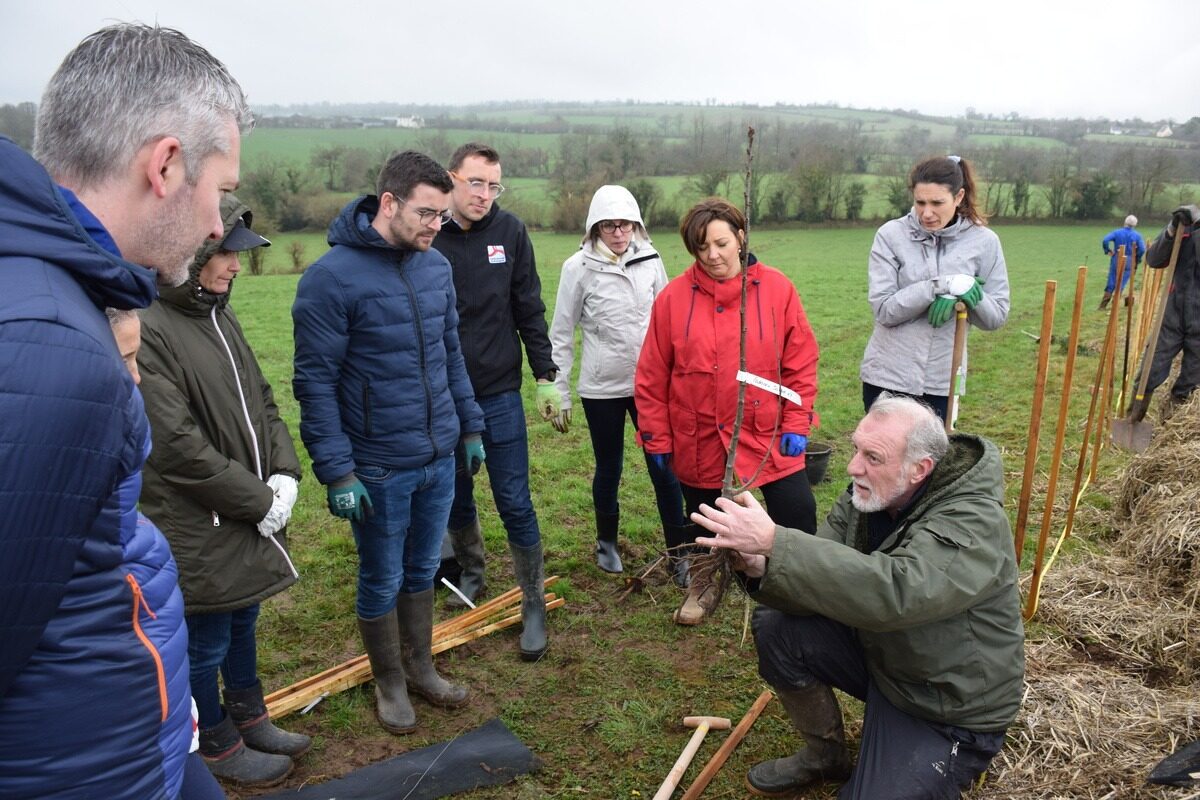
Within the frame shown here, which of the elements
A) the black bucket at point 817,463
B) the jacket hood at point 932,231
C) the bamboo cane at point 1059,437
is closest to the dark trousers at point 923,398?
the bamboo cane at point 1059,437

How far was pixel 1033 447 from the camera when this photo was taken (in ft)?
12.4

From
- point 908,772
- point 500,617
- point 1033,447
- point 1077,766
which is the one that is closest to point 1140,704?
point 1077,766

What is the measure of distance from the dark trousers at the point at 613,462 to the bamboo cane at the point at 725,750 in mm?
1363

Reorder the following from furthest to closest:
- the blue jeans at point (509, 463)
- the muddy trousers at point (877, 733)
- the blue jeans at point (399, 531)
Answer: the blue jeans at point (509, 463) < the blue jeans at point (399, 531) < the muddy trousers at point (877, 733)

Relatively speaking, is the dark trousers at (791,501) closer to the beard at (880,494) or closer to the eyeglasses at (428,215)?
the beard at (880,494)

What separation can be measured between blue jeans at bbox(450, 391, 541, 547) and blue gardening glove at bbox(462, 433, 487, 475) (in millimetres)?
191

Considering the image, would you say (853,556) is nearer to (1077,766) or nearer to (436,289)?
(1077,766)

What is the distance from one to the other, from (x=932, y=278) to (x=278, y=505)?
149 inches

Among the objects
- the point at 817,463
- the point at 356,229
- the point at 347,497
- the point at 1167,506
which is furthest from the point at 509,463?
the point at 1167,506

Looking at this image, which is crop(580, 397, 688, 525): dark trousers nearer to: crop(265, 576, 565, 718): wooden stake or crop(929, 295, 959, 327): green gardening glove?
crop(265, 576, 565, 718): wooden stake

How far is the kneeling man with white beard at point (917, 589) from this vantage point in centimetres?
Result: 262

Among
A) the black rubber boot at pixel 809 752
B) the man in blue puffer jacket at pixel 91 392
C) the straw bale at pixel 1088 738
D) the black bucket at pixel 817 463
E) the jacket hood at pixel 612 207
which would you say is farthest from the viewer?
the black bucket at pixel 817 463

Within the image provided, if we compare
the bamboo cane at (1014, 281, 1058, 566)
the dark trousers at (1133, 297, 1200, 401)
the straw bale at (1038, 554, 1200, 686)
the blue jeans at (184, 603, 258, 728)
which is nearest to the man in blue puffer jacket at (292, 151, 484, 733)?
the blue jeans at (184, 603, 258, 728)

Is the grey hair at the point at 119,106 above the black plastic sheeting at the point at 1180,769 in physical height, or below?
above
